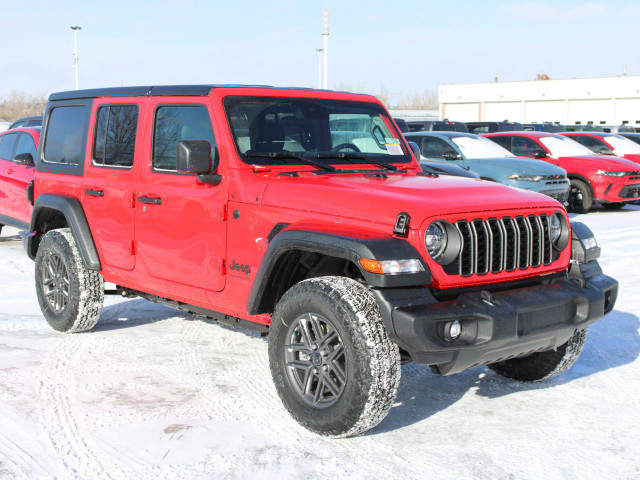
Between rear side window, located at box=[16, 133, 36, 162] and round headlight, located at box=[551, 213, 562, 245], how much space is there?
7.99 metres

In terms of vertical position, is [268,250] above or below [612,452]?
above

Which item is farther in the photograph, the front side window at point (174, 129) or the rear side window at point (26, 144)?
the rear side window at point (26, 144)

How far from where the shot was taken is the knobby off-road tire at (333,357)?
3814 mm

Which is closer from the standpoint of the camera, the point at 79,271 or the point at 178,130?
the point at 178,130

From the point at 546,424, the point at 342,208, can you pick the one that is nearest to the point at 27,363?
the point at 342,208

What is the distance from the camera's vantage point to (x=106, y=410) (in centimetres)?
457

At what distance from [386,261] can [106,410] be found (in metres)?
1.98

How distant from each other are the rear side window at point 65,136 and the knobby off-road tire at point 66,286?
2.01ft

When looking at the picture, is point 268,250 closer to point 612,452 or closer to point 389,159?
point 389,159

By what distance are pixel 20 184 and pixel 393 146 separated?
6472mm

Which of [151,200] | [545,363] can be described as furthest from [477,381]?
[151,200]

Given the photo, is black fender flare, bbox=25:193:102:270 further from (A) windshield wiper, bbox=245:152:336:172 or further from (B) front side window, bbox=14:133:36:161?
(B) front side window, bbox=14:133:36:161

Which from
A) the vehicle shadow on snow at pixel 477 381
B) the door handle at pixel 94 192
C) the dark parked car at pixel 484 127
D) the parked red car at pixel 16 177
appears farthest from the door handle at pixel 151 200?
the dark parked car at pixel 484 127

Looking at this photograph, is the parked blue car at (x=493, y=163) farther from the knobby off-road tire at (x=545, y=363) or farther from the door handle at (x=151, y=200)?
the door handle at (x=151, y=200)
